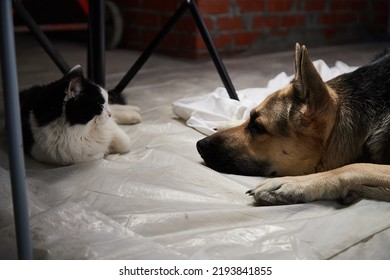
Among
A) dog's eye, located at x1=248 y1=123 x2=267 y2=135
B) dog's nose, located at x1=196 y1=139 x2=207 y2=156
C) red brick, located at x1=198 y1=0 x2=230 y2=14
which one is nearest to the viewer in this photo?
dog's eye, located at x1=248 y1=123 x2=267 y2=135

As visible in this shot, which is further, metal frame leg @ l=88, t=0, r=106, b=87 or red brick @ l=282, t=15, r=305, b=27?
red brick @ l=282, t=15, r=305, b=27

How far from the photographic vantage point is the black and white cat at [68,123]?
1794 mm

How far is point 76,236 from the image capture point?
127cm

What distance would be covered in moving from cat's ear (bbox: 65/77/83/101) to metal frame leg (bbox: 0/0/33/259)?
0.71 meters

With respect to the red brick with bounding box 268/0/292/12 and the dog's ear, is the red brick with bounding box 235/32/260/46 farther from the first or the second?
the dog's ear

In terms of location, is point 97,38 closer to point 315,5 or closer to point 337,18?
point 315,5

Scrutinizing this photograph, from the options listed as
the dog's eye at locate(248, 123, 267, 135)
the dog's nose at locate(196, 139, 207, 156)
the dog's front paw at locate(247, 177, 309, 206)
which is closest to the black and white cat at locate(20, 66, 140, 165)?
the dog's nose at locate(196, 139, 207, 156)

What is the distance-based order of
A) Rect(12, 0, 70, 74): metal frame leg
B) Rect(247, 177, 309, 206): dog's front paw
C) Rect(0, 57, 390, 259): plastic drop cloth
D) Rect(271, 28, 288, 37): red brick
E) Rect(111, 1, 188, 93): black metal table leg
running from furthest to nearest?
Rect(271, 28, 288, 37): red brick → Rect(111, 1, 188, 93): black metal table leg → Rect(12, 0, 70, 74): metal frame leg → Rect(247, 177, 309, 206): dog's front paw → Rect(0, 57, 390, 259): plastic drop cloth

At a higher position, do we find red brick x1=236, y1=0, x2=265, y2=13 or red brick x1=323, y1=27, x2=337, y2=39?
red brick x1=236, y1=0, x2=265, y2=13

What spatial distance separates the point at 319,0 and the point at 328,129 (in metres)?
3.99

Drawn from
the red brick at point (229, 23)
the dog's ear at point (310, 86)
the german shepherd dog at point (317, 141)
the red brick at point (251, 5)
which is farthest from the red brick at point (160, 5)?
the dog's ear at point (310, 86)

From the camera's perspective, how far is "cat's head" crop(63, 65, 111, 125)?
1770 millimetres

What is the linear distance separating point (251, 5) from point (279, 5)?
37cm

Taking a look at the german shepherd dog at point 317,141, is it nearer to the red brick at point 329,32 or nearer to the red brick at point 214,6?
the red brick at point 214,6
